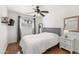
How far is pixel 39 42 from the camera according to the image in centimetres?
122

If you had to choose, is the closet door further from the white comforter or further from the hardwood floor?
the hardwood floor

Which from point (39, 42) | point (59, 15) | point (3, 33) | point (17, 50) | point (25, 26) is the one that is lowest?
point (17, 50)

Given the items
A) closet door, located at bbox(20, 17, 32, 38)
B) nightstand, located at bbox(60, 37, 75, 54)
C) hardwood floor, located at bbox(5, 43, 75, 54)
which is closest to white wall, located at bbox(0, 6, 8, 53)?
hardwood floor, located at bbox(5, 43, 75, 54)

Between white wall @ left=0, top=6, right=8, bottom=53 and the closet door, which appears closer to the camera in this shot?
white wall @ left=0, top=6, right=8, bottom=53

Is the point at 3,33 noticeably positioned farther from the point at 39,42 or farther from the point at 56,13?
the point at 56,13

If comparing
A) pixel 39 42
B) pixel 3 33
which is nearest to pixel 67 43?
A: pixel 39 42

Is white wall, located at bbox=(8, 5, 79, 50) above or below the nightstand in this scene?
above

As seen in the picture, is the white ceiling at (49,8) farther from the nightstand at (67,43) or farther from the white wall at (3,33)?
the nightstand at (67,43)

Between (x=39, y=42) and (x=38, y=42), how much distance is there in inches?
0.7

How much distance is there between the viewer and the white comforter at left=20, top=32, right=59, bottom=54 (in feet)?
3.78

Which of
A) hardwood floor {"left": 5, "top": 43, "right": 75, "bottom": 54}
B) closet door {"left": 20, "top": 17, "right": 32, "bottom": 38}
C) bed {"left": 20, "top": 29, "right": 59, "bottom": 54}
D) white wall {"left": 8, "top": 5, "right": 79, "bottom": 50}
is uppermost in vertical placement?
white wall {"left": 8, "top": 5, "right": 79, "bottom": 50}
